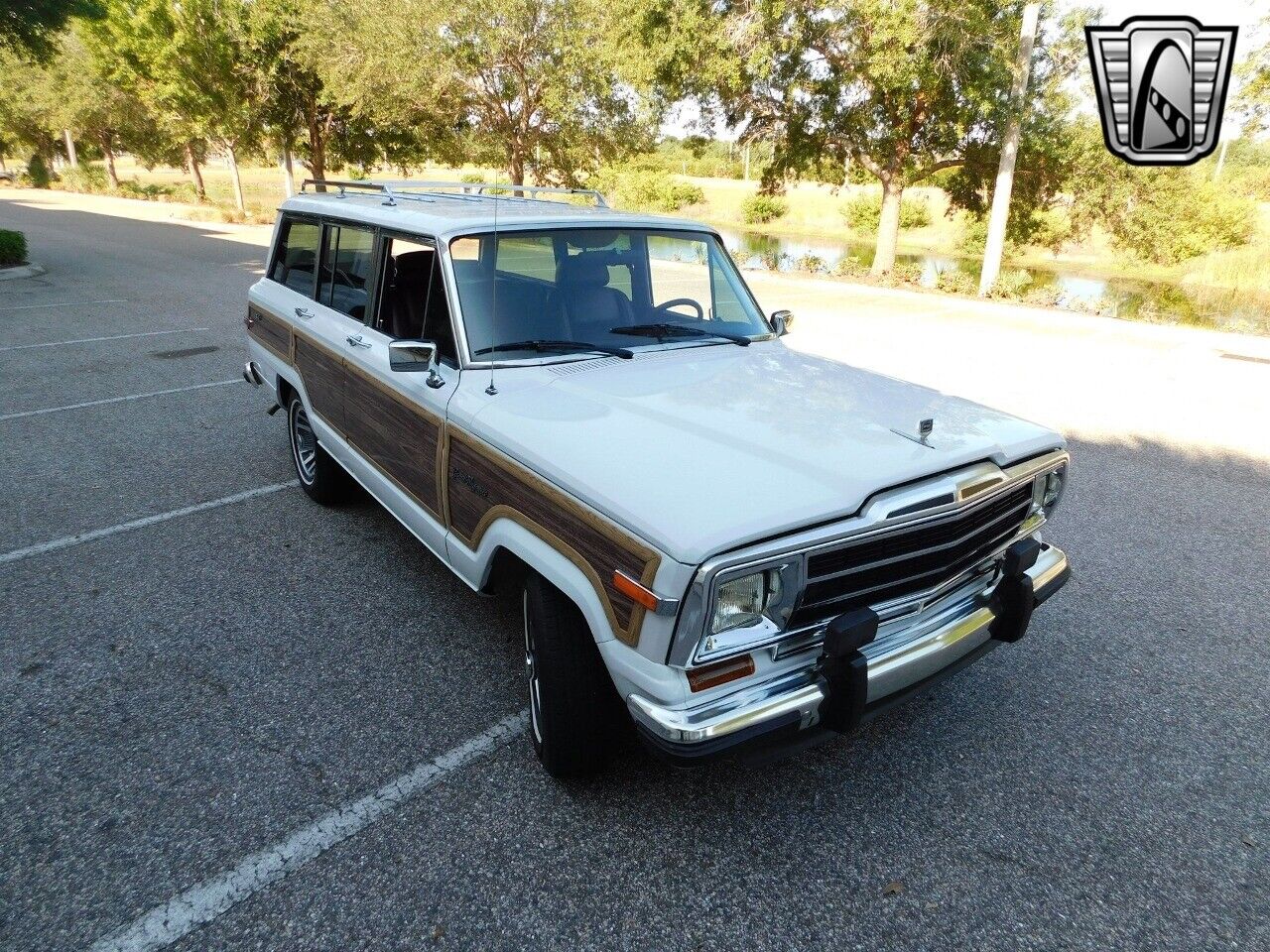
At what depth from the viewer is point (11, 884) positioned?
2.32 m

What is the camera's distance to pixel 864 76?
17.3 meters

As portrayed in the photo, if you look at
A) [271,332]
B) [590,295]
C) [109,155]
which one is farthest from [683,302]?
[109,155]

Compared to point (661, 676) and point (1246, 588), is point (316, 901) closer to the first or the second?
point (661, 676)

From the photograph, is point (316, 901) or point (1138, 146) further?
point (1138, 146)

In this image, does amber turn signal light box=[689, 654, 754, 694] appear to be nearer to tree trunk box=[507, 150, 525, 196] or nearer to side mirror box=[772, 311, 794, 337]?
side mirror box=[772, 311, 794, 337]

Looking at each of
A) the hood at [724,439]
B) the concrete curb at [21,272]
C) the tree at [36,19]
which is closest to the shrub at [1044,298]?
the hood at [724,439]

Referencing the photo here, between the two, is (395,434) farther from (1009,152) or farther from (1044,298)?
(1009,152)

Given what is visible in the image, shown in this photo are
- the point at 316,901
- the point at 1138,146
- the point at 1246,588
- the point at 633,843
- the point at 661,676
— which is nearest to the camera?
the point at 661,676

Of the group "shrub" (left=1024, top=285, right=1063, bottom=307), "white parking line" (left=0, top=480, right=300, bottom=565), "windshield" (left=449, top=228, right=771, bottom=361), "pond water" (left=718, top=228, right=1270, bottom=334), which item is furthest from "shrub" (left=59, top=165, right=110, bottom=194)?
"windshield" (left=449, top=228, right=771, bottom=361)

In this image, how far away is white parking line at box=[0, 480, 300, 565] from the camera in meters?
4.41

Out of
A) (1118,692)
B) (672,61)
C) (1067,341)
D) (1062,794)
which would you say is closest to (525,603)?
(1062,794)

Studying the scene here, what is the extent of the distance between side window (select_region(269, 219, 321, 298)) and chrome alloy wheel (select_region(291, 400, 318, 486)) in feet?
2.60

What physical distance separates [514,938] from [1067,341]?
12669mm

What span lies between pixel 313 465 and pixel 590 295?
2590 mm
